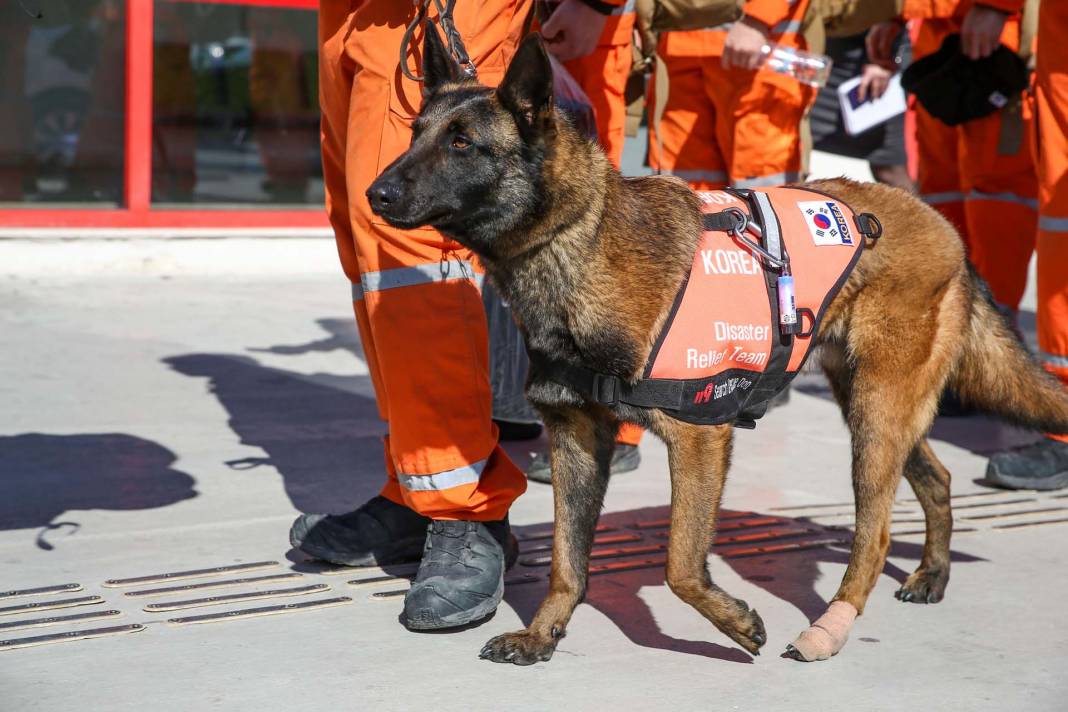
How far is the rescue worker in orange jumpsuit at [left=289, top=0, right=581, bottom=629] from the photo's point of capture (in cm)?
332

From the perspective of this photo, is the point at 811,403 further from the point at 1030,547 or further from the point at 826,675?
the point at 826,675

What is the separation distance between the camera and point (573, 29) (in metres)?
4.14

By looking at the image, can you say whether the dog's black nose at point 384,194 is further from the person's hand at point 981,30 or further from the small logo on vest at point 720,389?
the person's hand at point 981,30

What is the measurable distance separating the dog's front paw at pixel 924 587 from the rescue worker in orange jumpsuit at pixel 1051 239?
117cm

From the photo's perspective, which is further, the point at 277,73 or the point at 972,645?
the point at 277,73

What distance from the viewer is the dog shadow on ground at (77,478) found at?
13.3 ft

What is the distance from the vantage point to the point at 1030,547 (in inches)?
160

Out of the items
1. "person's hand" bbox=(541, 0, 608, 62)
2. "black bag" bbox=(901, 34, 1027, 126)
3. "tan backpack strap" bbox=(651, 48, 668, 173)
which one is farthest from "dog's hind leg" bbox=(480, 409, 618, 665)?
"black bag" bbox=(901, 34, 1027, 126)

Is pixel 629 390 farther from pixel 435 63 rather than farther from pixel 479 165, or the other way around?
pixel 435 63

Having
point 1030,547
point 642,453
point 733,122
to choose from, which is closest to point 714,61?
point 733,122

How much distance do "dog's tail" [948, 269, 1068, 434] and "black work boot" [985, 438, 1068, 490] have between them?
0.97m

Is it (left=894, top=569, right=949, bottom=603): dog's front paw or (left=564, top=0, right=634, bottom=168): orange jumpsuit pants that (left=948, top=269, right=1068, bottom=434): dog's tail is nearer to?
(left=894, top=569, right=949, bottom=603): dog's front paw

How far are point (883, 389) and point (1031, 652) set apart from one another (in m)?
0.73

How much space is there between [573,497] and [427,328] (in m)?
0.56
